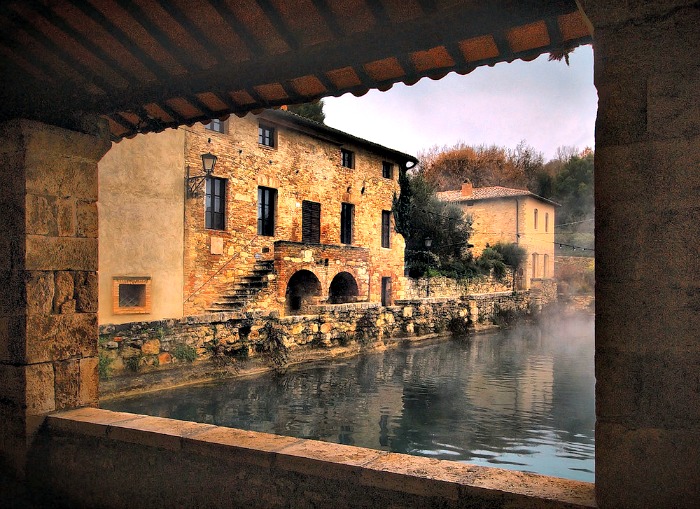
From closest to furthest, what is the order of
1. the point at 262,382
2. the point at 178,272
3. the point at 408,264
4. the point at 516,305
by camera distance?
the point at 262,382, the point at 178,272, the point at 408,264, the point at 516,305

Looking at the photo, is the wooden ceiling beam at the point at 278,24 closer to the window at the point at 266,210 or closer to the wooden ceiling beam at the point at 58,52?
the wooden ceiling beam at the point at 58,52

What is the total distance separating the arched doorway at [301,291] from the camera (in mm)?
15398

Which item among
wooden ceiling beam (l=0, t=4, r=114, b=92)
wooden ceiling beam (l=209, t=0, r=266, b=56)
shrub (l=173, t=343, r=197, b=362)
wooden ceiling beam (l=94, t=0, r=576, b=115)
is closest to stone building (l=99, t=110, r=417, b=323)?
shrub (l=173, t=343, r=197, b=362)

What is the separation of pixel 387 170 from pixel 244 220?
23.1 ft

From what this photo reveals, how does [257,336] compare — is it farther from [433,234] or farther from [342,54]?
[433,234]

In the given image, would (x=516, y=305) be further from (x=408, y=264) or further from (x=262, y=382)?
(x=262, y=382)

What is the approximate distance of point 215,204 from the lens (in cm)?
1354

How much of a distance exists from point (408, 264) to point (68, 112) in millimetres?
18912

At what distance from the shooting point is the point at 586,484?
1.98 metres

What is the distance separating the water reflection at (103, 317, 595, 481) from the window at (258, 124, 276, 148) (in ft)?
20.7

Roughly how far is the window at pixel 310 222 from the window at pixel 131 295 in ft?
17.8

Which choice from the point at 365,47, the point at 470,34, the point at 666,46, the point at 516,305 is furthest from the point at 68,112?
the point at 516,305

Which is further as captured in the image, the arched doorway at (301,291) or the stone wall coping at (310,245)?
the arched doorway at (301,291)

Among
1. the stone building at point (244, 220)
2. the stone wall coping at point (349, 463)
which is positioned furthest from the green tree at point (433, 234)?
the stone wall coping at point (349, 463)
